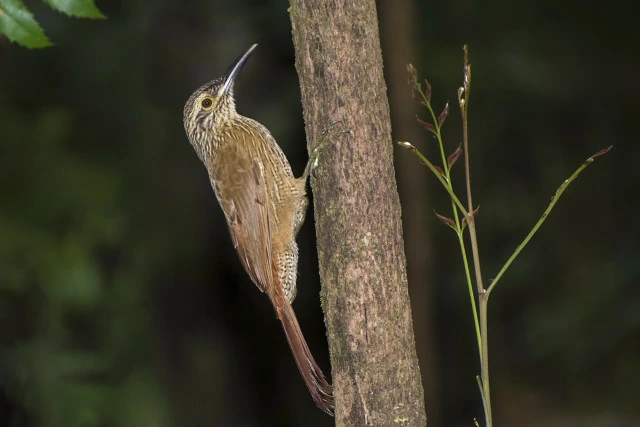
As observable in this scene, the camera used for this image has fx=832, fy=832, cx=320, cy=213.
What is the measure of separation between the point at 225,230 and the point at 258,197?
2.54m

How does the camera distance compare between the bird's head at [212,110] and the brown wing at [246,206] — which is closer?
the brown wing at [246,206]

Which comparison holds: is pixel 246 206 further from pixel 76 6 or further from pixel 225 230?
pixel 225 230

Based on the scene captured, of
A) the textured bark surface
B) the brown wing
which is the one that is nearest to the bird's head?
the brown wing

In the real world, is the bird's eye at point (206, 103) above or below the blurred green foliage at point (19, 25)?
below

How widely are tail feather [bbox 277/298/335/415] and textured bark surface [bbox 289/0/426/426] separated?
516 mm

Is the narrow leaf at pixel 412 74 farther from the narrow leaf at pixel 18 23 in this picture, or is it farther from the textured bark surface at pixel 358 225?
the narrow leaf at pixel 18 23

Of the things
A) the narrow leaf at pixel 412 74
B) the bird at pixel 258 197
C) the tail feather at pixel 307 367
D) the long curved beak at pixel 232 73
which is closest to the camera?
the narrow leaf at pixel 412 74

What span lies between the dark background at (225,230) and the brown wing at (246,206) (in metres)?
1.73

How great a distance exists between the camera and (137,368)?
5.45 metres

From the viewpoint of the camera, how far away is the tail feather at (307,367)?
2967 millimetres

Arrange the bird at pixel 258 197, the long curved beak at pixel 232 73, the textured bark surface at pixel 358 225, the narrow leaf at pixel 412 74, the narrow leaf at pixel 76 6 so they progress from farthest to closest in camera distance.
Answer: the long curved beak at pixel 232 73
the bird at pixel 258 197
the narrow leaf at pixel 76 6
the textured bark surface at pixel 358 225
the narrow leaf at pixel 412 74

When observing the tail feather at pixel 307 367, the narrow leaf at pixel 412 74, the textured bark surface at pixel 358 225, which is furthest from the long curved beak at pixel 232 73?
the narrow leaf at pixel 412 74

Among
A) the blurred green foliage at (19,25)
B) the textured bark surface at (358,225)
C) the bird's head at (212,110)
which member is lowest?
the textured bark surface at (358,225)

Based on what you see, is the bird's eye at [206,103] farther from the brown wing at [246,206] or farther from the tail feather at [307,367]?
the tail feather at [307,367]
